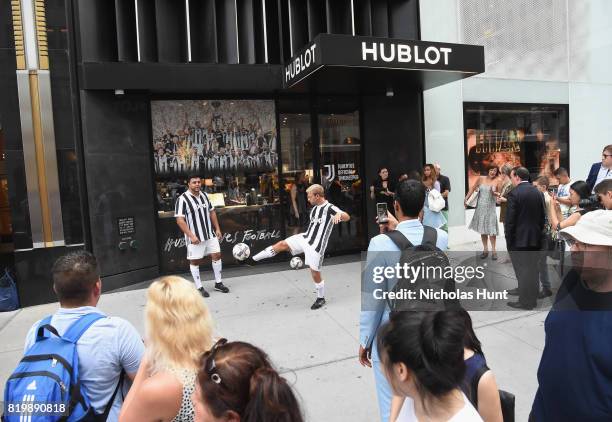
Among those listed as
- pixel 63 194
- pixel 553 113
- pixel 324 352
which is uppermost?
pixel 553 113

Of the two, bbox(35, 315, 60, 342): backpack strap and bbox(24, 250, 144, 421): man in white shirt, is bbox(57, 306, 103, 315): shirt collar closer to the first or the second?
bbox(24, 250, 144, 421): man in white shirt

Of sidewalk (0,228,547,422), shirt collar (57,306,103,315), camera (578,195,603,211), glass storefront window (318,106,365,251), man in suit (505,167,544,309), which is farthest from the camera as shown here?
glass storefront window (318,106,365,251)

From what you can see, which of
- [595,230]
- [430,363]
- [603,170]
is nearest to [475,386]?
[430,363]

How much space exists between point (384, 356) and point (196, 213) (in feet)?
18.9

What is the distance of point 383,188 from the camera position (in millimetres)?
8805

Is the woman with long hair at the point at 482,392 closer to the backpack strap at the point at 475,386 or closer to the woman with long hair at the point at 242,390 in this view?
the backpack strap at the point at 475,386

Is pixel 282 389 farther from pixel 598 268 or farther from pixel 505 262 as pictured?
pixel 505 262

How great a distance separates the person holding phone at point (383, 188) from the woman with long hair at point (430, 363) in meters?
7.29

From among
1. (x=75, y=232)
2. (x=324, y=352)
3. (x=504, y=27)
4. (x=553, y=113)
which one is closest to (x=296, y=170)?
(x=75, y=232)

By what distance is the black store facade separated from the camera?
686cm

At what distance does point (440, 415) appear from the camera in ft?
4.97

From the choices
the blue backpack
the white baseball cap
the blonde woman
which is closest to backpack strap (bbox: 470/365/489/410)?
the white baseball cap

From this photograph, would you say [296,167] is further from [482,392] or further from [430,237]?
[482,392]

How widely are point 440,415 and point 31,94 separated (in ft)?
24.2
